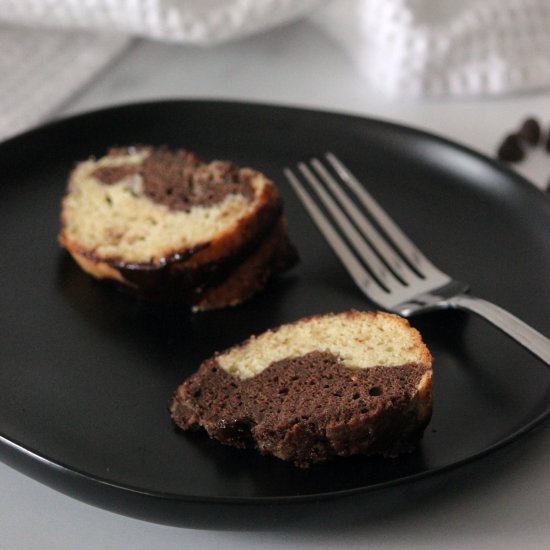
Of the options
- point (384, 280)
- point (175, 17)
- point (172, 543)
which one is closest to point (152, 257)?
point (384, 280)

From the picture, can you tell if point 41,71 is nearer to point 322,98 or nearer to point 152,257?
point 322,98

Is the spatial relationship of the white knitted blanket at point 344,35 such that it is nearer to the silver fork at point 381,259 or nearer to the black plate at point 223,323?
the black plate at point 223,323

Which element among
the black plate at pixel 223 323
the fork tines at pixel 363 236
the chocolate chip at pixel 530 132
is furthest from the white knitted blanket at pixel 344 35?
the fork tines at pixel 363 236

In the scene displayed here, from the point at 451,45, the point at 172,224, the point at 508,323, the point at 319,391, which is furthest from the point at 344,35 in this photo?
the point at 319,391

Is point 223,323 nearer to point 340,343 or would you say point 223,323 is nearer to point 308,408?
point 340,343

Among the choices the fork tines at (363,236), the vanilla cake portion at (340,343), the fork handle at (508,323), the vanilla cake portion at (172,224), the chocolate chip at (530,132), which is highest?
→ the vanilla cake portion at (172,224)
